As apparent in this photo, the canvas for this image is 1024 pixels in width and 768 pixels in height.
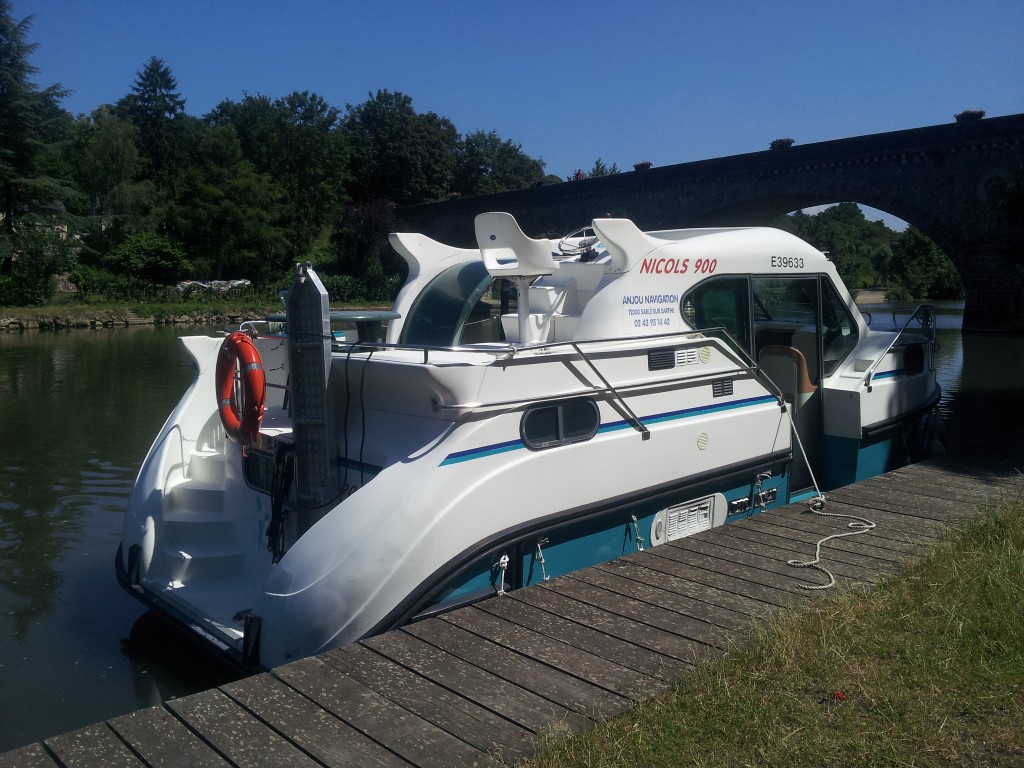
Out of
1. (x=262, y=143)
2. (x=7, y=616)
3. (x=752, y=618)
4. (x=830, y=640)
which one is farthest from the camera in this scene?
(x=262, y=143)

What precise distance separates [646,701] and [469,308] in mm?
3650

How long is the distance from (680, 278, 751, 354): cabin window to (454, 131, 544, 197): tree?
213ft

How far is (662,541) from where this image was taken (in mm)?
5691

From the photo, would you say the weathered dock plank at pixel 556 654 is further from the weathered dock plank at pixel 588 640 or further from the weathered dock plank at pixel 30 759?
the weathered dock plank at pixel 30 759

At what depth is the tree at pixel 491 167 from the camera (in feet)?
238

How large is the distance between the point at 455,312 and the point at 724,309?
1.88 meters

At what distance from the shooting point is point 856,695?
3.32m

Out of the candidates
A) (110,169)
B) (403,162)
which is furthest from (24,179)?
(403,162)

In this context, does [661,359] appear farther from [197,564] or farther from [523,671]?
[197,564]

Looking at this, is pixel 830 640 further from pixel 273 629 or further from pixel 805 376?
pixel 805 376

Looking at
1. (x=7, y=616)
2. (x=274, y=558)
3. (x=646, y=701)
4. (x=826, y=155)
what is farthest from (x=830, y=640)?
(x=826, y=155)

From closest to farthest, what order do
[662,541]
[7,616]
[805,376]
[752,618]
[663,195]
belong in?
[752,618], [662,541], [7,616], [805,376], [663,195]

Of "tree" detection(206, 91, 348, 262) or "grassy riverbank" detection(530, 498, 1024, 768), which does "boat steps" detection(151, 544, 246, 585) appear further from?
"tree" detection(206, 91, 348, 262)

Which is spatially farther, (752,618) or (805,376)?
(805,376)
